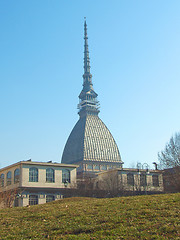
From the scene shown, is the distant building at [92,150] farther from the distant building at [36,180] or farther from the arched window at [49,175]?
the arched window at [49,175]

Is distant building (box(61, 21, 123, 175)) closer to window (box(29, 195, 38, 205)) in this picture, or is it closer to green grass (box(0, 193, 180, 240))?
window (box(29, 195, 38, 205))

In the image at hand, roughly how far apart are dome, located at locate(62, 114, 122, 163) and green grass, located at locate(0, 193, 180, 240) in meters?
153

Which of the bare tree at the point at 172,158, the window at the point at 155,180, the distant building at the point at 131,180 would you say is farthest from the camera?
the window at the point at 155,180

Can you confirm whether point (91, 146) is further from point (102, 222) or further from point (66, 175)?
point (102, 222)

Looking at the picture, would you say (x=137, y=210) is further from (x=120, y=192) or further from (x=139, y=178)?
(x=139, y=178)

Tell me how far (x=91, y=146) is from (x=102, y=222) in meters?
167

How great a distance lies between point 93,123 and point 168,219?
585 feet

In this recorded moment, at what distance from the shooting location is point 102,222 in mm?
22641

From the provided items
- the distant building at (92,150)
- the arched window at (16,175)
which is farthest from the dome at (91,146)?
the arched window at (16,175)

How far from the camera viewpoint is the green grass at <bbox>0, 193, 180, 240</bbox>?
1944 centimetres

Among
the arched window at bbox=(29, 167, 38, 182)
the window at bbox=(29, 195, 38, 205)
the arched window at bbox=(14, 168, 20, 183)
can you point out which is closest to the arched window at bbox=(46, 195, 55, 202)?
the window at bbox=(29, 195, 38, 205)

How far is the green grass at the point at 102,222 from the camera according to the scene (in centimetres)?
1944

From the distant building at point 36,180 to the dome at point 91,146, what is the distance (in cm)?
10274

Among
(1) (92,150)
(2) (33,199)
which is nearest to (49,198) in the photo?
(2) (33,199)
